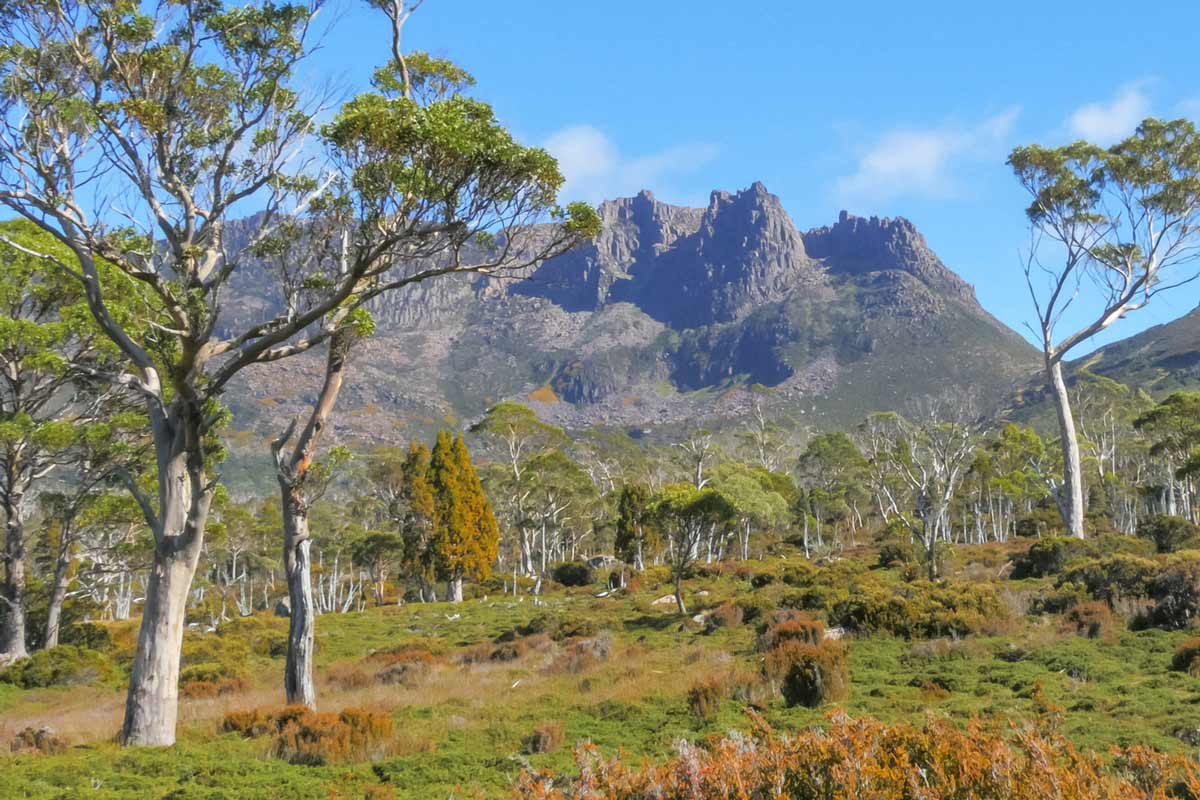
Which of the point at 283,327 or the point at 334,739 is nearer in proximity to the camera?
the point at 334,739

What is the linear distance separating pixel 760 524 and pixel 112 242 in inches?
2048

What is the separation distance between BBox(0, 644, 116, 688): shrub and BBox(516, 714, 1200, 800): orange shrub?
17.6m

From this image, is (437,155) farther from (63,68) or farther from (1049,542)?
(1049,542)

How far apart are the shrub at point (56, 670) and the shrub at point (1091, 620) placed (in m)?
21.1

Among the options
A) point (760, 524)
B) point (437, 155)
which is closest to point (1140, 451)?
point (760, 524)

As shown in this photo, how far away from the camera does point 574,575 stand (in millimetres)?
42500

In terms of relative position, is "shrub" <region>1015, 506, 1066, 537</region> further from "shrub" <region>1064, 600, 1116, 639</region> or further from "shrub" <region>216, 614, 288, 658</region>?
"shrub" <region>216, 614, 288, 658</region>

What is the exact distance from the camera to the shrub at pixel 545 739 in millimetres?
8328

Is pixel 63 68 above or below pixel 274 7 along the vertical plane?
below

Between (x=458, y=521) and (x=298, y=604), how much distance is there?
90.2 feet

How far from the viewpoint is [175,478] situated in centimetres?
905

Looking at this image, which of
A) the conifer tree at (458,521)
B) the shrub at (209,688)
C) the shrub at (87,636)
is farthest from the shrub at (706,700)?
the conifer tree at (458,521)

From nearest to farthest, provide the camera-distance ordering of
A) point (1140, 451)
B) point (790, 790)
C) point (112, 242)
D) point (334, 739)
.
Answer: point (790, 790) < point (334, 739) < point (112, 242) < point (1140, 451)

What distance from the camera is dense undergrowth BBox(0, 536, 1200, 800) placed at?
4176 mm
